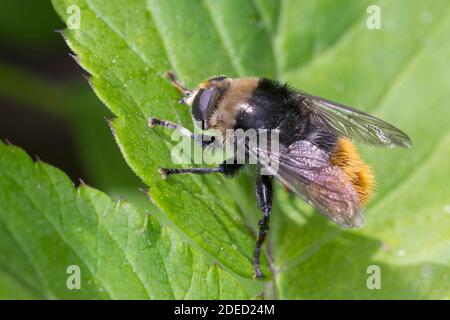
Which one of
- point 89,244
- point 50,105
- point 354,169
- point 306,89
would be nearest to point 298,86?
point 306,89

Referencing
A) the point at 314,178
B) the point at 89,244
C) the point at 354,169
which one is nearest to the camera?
the point at 89,244

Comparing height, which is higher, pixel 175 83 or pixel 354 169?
pixel 175 83

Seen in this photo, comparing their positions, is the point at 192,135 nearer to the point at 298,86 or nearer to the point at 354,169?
the point at 354,169

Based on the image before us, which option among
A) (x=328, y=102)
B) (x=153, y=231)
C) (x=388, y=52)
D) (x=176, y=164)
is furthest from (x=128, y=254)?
(x=388, y=52)

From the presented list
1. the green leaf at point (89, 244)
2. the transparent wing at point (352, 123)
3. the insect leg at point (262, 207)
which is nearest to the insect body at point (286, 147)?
the insect leg at point (262, 207)

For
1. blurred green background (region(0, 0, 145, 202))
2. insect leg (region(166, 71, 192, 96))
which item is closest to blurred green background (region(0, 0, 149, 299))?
blurred green background (region(0, 0, 145, 202))

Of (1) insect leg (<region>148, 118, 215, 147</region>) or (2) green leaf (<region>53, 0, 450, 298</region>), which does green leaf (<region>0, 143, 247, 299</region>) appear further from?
(1) insect leg (<region>148, 118, 215, 147</region>)
